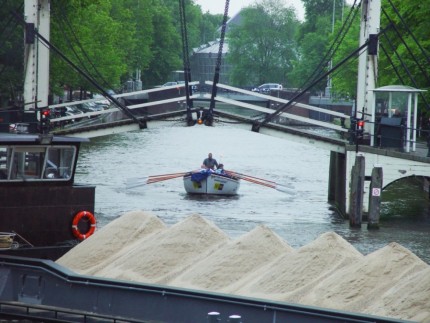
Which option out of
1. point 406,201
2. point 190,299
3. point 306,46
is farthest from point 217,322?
point 306,46

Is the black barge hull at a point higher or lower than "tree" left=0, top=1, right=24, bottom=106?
lower

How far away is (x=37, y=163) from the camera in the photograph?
1066 inches

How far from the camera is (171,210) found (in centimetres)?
4697

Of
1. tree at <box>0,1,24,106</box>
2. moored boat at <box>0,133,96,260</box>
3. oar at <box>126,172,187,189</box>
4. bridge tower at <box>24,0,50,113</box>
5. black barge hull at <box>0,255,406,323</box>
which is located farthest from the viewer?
tree at <box>0,1,24,106</box>

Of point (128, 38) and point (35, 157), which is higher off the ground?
point (128, 38)

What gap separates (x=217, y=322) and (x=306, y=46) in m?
118

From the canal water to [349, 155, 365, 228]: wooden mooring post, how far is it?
14.8 inches

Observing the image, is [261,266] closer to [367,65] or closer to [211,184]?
[367,65]

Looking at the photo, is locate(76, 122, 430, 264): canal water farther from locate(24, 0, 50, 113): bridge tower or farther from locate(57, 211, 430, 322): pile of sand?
locate(57, 211, 430, 322): pile of sand

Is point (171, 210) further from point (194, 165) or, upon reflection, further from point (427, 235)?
point (194, 165)

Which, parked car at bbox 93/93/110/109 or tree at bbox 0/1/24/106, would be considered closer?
parked car at bbox 93/93/110/109

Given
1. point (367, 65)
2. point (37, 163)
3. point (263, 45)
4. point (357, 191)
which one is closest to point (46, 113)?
point (357, 191)

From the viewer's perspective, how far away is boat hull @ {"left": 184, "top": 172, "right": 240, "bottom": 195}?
52.8 m

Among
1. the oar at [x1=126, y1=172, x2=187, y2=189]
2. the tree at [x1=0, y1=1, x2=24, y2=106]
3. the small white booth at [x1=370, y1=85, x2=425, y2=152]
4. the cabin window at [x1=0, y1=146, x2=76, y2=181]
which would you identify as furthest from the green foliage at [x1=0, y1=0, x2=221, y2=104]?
the cabin window at [x1=0, y1=146, x2=76, y2=181]
